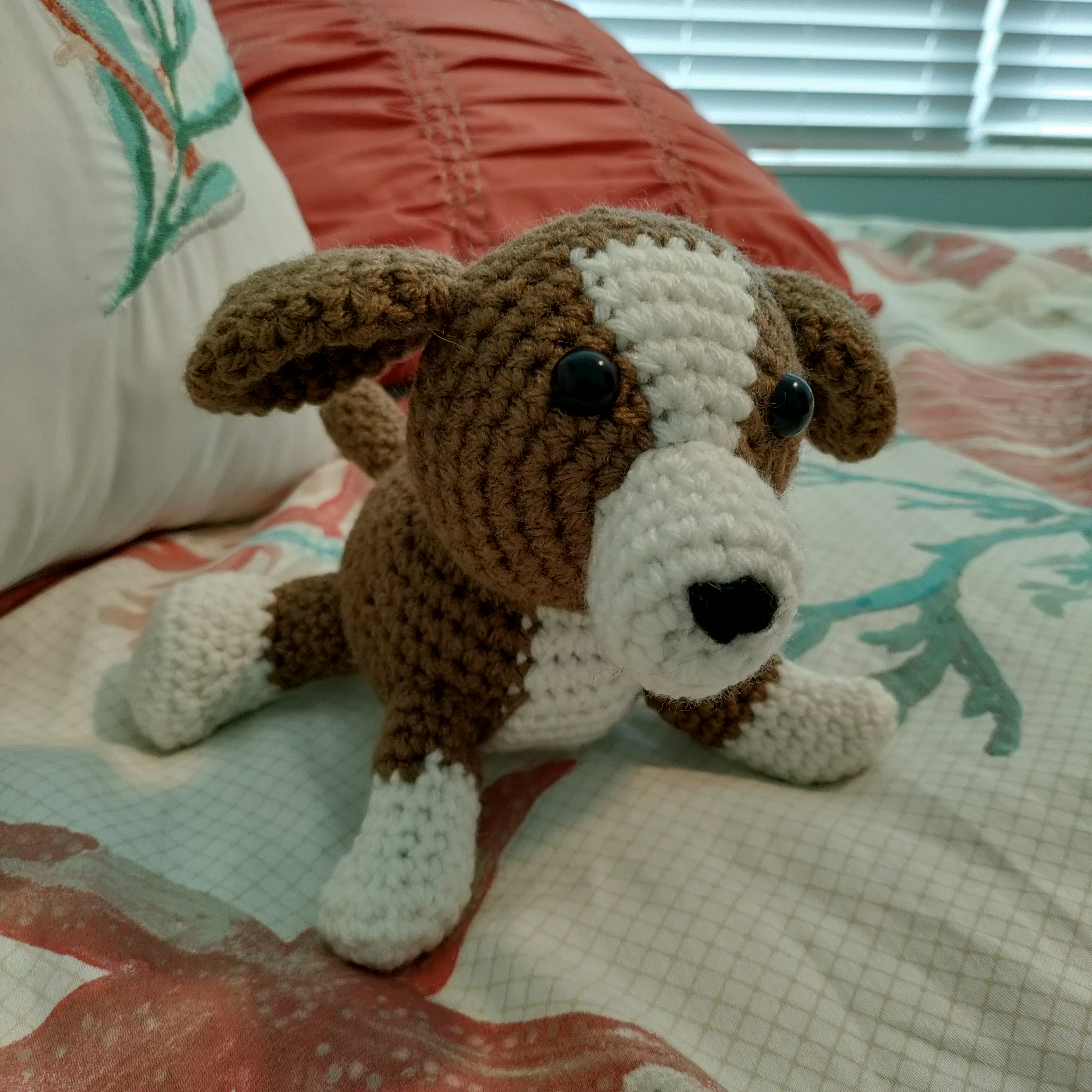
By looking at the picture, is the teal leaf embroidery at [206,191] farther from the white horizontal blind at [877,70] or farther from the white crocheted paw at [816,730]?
the white horizontal blind at [877,70]

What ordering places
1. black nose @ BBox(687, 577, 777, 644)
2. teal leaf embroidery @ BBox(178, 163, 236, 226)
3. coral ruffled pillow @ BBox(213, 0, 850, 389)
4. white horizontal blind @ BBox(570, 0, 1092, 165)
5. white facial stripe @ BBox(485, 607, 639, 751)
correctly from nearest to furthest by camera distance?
black nose @ BBox(687, 577, 777, 644) → white facial stripe @ BBox(485, 607, 639, 751) → teal leaf embroidery @ BBox(178, 163, 236, 226) → coral ruffled pillow @ BBox(213, 0, 850, 389) → white horizontal blind @ BBox(570, 0, 1092, 165)

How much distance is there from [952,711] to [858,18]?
156 centimetres

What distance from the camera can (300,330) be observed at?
33 cm

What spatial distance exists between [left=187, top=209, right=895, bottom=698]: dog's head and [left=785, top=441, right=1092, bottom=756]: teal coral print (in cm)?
14

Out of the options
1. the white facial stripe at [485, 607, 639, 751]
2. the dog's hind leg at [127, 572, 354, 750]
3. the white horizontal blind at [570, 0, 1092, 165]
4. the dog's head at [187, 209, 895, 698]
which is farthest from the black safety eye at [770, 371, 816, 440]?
the white horizontal blind at [570, 0, 1092, 165]

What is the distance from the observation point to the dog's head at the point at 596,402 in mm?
304

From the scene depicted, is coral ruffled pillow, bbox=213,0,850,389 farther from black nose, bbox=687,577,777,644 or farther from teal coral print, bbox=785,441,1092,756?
black nose, bbox=687,577,777,644

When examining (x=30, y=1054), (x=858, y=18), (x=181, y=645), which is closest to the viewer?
(x=30, y=1054)

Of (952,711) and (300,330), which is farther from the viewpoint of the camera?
(952,711)

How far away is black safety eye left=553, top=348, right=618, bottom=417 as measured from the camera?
0.32 metres

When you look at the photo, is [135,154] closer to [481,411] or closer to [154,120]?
[154,120]

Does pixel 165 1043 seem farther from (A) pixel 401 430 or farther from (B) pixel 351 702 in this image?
(A) pixel 401 430

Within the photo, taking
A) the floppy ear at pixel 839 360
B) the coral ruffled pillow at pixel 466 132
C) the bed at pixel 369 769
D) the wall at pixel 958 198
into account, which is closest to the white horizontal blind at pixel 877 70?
the wall at pixel 958 198

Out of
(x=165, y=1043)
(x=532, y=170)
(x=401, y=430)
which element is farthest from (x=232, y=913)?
(x=532, y=170)
